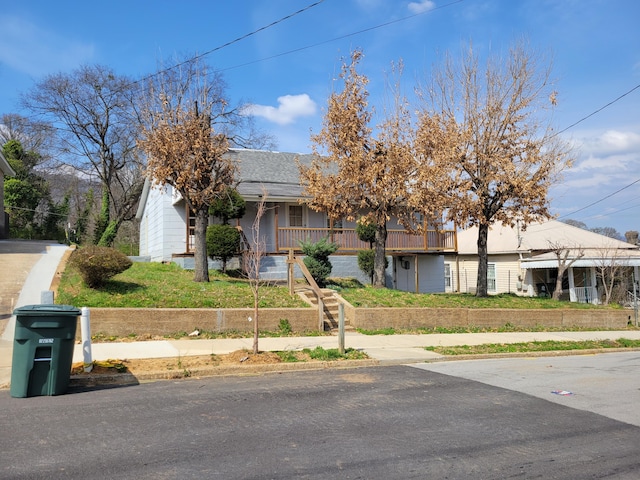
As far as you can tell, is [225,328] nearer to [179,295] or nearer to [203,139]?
[179,295]

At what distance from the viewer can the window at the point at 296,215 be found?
960 inches

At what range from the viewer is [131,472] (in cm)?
469

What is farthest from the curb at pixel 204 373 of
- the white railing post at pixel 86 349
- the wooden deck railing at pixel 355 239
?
the wooden deck railing at pixel 355 239

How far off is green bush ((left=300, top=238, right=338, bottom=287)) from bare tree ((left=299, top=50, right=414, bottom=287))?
1366mm

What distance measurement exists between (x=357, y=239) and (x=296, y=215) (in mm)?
2963

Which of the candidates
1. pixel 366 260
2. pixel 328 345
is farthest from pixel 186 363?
pixel 366 260

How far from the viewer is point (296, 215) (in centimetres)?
2447

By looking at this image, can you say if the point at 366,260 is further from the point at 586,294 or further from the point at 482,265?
the point at 586,294

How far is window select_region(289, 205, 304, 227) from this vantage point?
24.4 metres

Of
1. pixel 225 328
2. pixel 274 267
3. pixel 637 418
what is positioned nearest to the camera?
pixel 637 418

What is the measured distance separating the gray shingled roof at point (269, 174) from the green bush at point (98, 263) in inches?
330

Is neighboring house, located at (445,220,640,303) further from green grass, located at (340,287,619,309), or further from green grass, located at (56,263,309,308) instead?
green grass, located at (56,263,309,308)

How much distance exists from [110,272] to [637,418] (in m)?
11.6

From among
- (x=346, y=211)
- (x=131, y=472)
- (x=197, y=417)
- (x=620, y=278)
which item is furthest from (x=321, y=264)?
(x=620, y=278)
